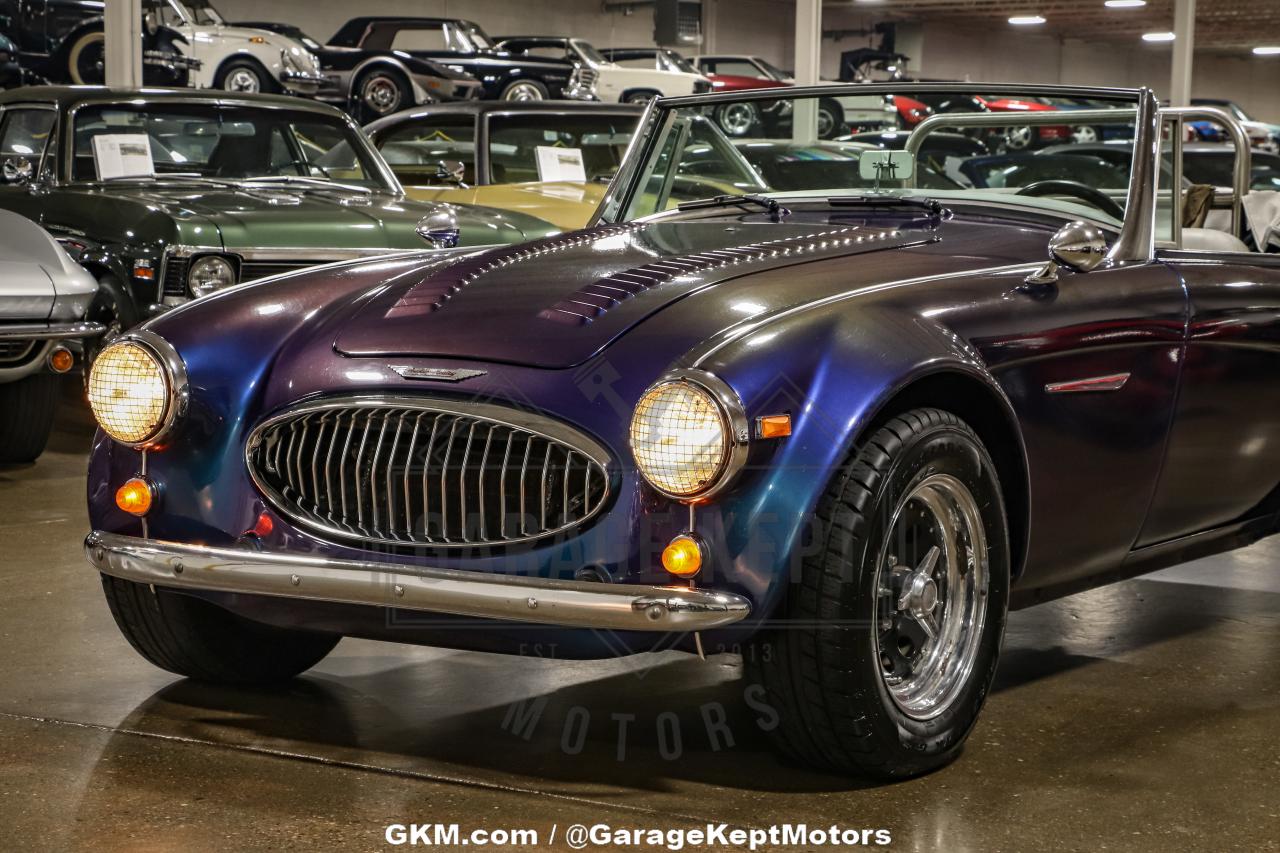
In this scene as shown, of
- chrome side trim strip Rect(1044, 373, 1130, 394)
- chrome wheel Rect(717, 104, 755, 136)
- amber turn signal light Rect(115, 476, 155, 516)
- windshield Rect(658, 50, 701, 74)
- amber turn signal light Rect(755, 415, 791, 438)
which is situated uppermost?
windshield Rect(658, 50, 701, 74)

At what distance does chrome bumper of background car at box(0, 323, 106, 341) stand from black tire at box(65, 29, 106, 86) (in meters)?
9.97

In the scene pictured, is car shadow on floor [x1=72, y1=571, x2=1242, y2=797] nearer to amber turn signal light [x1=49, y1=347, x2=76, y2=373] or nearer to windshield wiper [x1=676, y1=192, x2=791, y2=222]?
windshield wiper [x1=676, y1=192, x2=791, y2=222]

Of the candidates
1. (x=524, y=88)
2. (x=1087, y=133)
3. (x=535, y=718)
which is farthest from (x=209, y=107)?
(x=524, y=88)

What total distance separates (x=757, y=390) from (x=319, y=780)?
106 cm

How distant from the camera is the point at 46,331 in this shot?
6.32 meters

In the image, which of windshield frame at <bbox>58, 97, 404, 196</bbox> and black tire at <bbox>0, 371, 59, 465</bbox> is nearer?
black tire at <bbox>0, 371, 59, 465</bbox>

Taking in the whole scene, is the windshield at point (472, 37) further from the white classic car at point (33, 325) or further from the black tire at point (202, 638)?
the black tire at point (202, 638)

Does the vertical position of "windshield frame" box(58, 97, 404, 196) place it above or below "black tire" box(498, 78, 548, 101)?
below

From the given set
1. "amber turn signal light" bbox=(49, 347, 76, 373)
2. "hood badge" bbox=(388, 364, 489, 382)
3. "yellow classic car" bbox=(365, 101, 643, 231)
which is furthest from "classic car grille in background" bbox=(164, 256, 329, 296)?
"hood badge" bbox=(388, 364, 489, 382)

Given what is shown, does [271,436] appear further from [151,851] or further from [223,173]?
[223,173]

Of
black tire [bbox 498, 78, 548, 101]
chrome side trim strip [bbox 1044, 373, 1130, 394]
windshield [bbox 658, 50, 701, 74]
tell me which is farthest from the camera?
windshield [bbox 658, 50, 701, 74]

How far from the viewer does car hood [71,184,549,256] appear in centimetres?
A: 700

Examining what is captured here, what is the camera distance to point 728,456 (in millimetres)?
2711

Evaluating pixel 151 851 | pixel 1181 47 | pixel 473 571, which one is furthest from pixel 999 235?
pixel 1181 47
